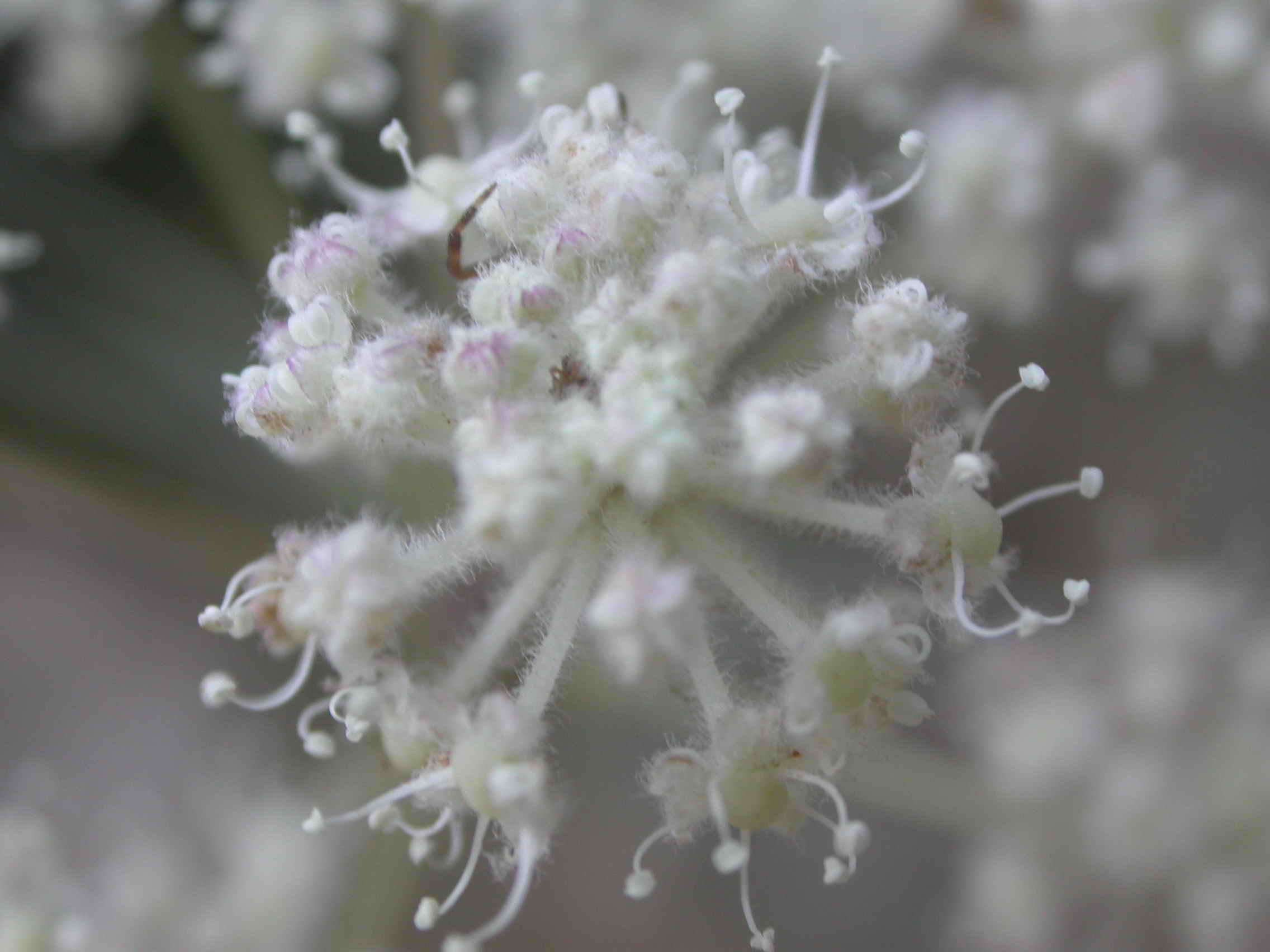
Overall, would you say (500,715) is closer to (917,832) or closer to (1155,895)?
(1155,895)

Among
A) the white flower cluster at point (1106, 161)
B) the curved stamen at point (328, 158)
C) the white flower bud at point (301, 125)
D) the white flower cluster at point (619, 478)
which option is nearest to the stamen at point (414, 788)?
the white flower cluster at point (619, 478)

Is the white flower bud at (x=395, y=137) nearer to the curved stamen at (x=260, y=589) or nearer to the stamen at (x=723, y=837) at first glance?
the curved stamen at (x=260, y=589)

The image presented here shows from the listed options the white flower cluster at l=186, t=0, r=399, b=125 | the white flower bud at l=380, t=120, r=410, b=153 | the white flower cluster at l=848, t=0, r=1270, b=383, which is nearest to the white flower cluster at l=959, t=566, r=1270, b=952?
the white flower cluster at l=848, t=0, r=1270, b=383

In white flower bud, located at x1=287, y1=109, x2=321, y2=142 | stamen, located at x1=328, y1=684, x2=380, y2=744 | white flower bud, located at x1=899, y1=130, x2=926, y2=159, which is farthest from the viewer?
white flower bud, located at x1=287, y1=109, x2=321, y2=142

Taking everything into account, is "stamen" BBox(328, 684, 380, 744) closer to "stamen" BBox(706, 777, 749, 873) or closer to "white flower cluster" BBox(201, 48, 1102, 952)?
"white flower cluster" BBox(201, 48, 1102, 952)

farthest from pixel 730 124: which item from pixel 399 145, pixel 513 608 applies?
pixel 513 608

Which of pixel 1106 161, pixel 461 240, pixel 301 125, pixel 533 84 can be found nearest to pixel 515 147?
pixel 533 84

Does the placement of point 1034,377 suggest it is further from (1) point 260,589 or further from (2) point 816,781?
(1) point 260,589
